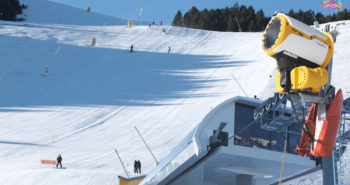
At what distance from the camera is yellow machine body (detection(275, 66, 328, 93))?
9.16 meters

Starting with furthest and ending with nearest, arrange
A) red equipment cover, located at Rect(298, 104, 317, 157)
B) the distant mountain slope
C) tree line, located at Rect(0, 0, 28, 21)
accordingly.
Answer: tree line, located at Rect(0, 0, 28, 21)
the distant mountain slope
red equipment cover, located at Rect(298, 104, 317, 157)

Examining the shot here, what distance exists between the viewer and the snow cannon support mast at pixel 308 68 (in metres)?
9.28

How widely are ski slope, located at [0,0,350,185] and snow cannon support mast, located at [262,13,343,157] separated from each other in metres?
15.0

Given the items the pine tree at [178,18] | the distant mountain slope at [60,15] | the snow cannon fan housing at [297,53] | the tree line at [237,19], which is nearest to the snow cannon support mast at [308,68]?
the snow cannon fan housing at [297,53]

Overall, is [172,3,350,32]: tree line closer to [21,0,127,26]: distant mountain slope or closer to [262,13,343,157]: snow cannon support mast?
[21,0,127,26]: distant mountain slope

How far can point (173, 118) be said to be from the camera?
109 ft

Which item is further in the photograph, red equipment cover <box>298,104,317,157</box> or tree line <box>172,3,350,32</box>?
tree line <box>172,3,350,32</box>

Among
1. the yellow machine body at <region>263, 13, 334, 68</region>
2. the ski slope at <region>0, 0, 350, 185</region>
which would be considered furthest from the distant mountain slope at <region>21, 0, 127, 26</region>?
the yellow machine body at <region>263, 13, 334, 68</region>

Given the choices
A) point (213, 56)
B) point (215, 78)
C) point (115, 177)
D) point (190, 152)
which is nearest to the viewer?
point (190, 152)

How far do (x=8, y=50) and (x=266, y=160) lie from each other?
41047mm

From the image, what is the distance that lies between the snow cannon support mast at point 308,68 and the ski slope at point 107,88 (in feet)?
49.4

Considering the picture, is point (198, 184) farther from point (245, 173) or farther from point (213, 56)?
point (213, 56)

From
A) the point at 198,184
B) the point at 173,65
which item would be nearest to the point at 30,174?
the point at 198,184

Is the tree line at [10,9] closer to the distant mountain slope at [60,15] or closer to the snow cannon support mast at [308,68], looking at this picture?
the distant mountain slope at [60,15]
